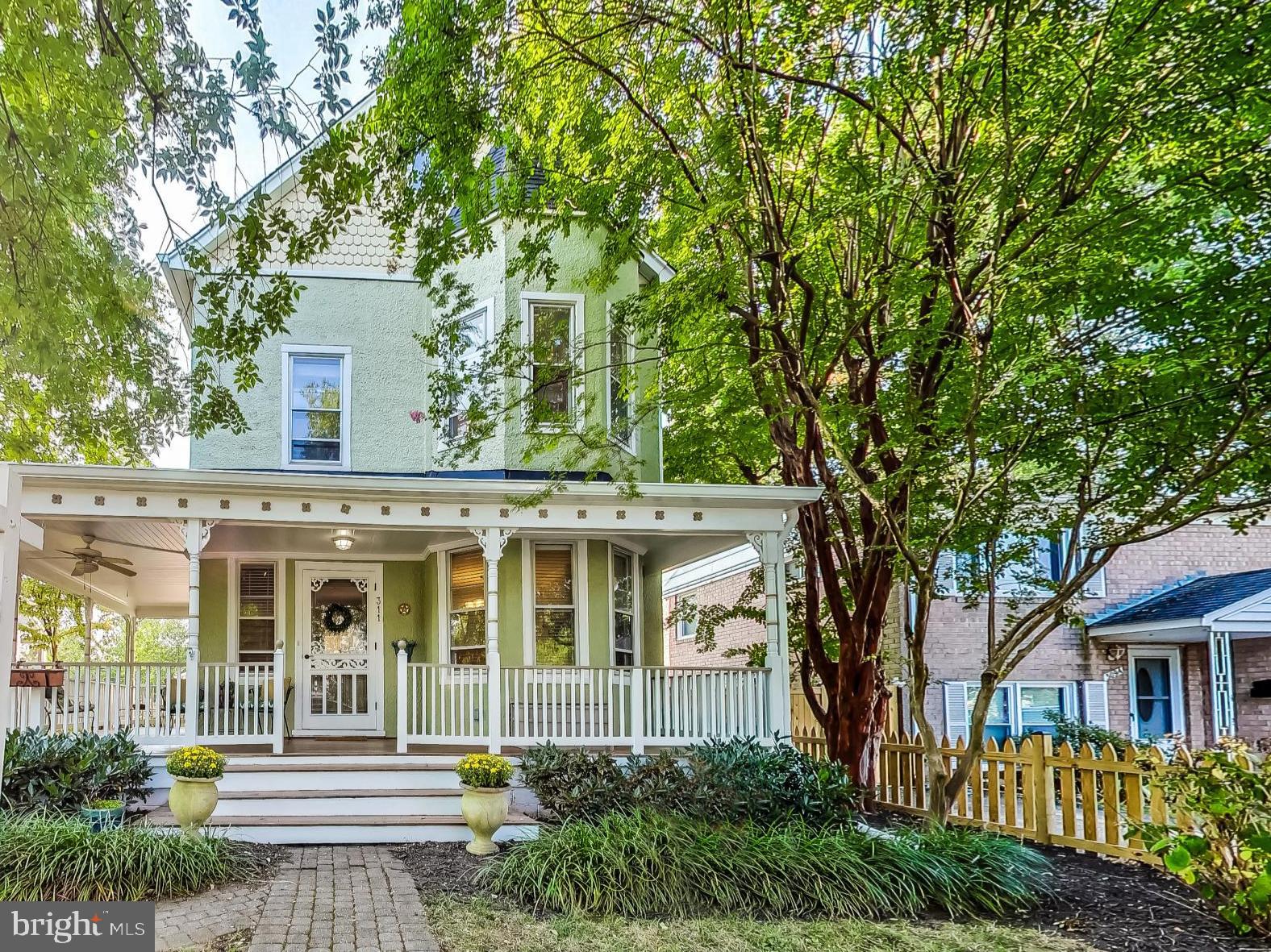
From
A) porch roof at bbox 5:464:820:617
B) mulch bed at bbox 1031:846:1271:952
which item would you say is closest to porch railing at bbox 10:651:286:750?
porch roof at bbox 5:464:820:617

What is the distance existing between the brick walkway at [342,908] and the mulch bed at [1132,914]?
4.21 m

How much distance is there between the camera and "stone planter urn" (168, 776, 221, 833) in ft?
25.7

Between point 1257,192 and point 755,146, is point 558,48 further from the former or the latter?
point 1257,192

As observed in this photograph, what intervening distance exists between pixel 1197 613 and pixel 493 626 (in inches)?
423

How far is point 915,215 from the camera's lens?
29.9 ft

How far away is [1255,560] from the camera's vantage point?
1636 centimetres

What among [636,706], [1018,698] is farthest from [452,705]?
[1018,698]

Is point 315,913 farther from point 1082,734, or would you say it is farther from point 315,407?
point 1082,734

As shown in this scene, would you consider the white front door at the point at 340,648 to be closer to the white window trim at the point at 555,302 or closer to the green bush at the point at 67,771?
the green bush at the point at 67,771

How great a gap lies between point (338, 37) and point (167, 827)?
6.63 m

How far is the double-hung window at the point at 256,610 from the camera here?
11.8 m

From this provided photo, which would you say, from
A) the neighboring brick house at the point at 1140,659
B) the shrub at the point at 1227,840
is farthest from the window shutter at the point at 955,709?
the shrub at the point at 1227,840

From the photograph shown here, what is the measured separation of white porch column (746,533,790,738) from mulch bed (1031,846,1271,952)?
3.02m

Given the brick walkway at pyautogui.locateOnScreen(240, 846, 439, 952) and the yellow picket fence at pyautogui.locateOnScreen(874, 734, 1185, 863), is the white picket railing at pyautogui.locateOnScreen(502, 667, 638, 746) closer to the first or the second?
the brick walkway at pyautogui.locateOnScreen(240, 846, 439, 952)
